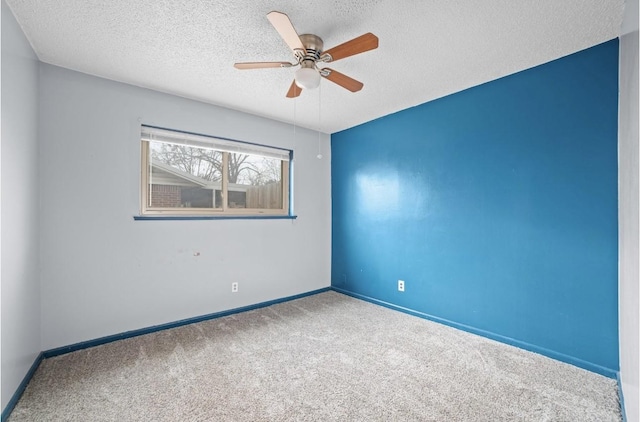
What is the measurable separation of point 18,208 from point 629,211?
352cm

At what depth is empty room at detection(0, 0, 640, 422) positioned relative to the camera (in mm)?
1680

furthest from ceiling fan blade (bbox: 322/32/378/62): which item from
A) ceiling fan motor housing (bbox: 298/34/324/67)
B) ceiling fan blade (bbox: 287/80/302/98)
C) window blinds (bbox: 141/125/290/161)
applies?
window blinds (bbox: 141/125/290/161)

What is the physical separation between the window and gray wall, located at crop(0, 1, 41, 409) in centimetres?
79

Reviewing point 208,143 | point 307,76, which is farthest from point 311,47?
point 208,143

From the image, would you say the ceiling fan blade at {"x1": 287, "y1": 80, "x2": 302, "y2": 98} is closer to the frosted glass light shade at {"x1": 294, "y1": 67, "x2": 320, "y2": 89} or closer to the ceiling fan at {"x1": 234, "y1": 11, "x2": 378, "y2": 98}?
the ceiling fan at {"x1": 234, "y1": 11, "x2": 378, "y2": 98}

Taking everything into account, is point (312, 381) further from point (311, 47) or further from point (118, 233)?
point (311, 47)

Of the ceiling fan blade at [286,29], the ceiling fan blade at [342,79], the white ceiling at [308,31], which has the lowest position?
the ceiling fan blade at [342,79]

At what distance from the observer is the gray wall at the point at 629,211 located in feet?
4.51

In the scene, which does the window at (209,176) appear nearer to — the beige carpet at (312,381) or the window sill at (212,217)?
the window sill at (212,217)

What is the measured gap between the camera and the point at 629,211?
1.56m

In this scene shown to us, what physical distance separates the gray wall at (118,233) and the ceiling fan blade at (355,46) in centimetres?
180

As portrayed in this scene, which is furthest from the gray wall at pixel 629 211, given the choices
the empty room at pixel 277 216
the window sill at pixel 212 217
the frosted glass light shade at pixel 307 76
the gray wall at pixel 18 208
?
the gray wall at pixel 18 208

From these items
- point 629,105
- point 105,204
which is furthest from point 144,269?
point 629,105

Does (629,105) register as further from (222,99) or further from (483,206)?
(222,99)
